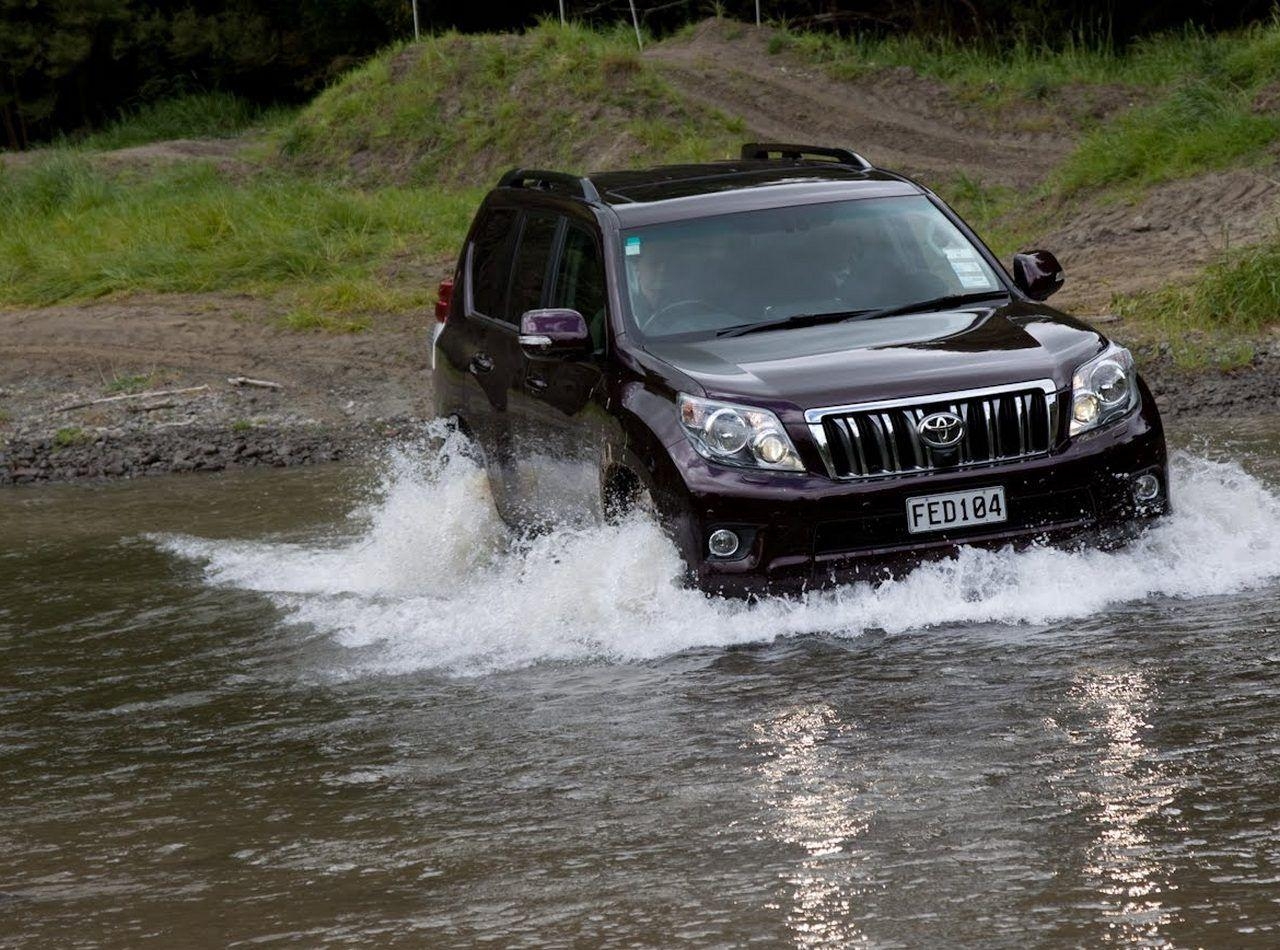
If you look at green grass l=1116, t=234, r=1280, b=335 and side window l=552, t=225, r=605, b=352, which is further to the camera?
green grass l=1116, t=234, r=1280, b=335

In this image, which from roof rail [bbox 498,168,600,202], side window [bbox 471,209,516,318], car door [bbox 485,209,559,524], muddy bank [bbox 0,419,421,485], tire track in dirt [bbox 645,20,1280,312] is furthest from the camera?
tire track in dirt [bbox 645,20,1280,312]

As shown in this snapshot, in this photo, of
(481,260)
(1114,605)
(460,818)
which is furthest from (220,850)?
(481,260)

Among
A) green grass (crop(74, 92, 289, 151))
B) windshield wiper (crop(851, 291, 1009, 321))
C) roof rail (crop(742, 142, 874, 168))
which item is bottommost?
green grass (crop(74, 92, 289, 151))

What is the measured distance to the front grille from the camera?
21.6ft

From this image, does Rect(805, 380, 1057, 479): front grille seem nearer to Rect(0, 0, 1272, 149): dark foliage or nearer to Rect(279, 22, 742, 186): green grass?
Rect(279, 22, 742, 186): green grass

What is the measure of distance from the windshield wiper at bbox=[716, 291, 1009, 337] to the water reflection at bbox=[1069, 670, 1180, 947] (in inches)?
78.9

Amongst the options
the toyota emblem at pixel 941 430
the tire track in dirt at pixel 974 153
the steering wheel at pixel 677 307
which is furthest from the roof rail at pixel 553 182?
the tire track in dirt at pixel 974 153

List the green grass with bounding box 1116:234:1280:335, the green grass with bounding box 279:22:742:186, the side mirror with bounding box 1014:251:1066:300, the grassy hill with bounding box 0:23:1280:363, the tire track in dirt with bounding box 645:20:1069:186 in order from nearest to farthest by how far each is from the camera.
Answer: the side mirror with bounding box 1014:251:1066:300
the green grass with bounding box 1116:234:1280:335
the grassy hill with bounding box 0:23:1280:363
the tire track in dirt with bounding box 645:20:1069:186
the green grass with bounding box 279:22:742:186

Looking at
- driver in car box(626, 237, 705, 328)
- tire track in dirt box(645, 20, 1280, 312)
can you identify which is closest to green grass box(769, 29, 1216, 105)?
tire track in dirt box(645, 20, 1280, 312)

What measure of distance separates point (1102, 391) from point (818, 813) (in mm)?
2580

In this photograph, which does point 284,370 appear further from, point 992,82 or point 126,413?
point 992,82

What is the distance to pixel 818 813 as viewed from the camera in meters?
4.86

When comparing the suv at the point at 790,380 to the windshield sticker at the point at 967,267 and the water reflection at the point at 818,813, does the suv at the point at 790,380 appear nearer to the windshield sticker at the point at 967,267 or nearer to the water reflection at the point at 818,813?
the windshield sticker at the point at 967,267

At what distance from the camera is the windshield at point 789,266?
761cm
